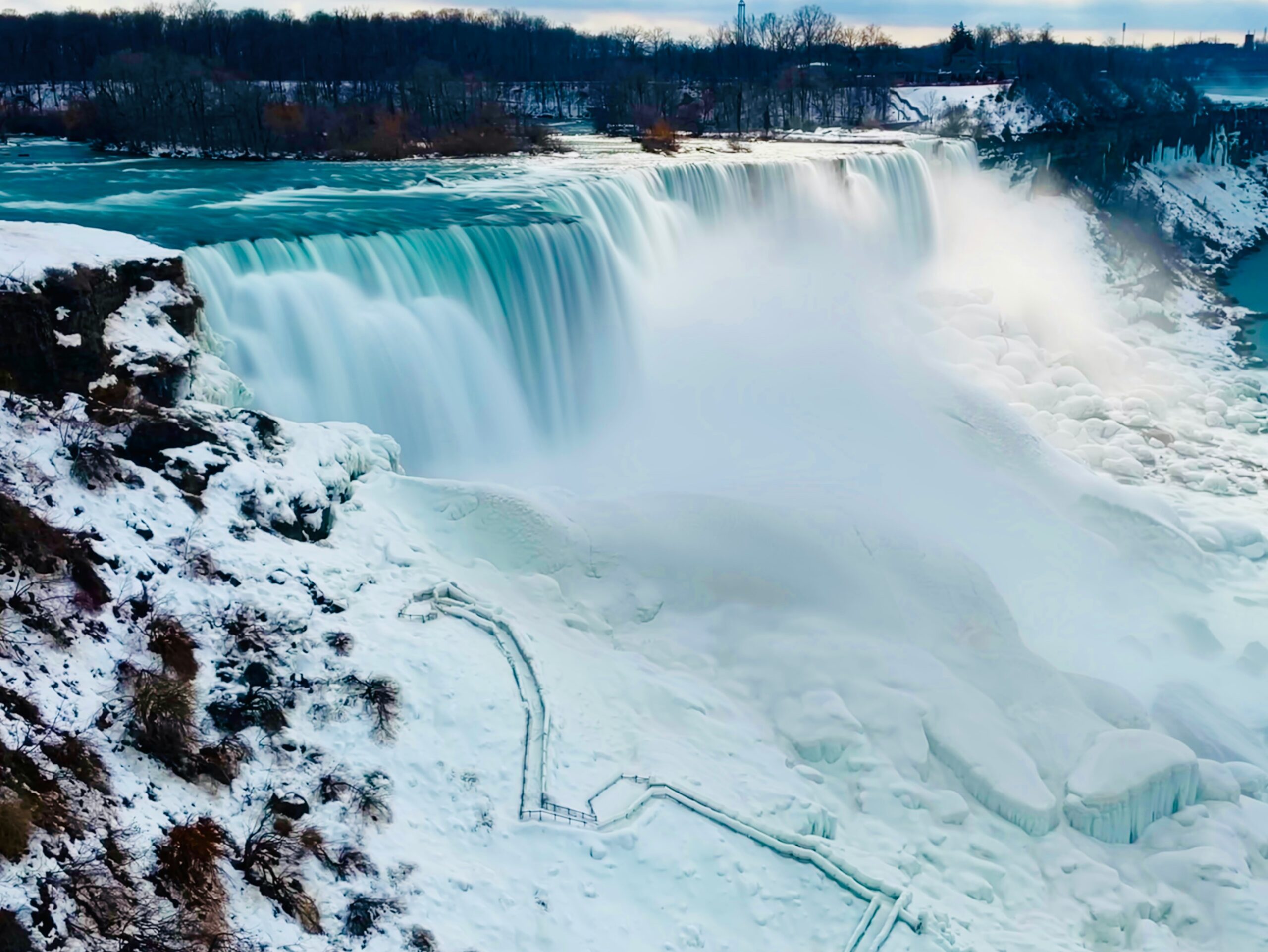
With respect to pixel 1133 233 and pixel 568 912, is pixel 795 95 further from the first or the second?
pixel 568 912

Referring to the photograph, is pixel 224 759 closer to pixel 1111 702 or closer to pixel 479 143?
pixel 1111 702

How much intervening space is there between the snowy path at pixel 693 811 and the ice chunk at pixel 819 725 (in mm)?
1469

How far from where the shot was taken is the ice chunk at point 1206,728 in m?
11.1

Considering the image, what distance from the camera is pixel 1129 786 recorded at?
31.9 ft

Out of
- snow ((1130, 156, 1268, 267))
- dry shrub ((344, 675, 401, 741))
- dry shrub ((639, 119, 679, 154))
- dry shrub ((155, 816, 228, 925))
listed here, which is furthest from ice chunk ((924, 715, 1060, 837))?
snow ((1130, 156, 1268, 267))

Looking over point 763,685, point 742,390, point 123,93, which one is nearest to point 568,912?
point 763,685

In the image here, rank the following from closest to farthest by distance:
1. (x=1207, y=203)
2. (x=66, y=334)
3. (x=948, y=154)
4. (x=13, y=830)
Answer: (x=13, y=830)
(x=66, y=334)
(x=948, y=154)
(x=1207, y=203)

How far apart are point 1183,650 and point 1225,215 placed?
149 feet

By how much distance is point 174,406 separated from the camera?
11242 millimetres

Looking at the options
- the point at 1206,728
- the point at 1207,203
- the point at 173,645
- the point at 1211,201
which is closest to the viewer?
the point at 173,645

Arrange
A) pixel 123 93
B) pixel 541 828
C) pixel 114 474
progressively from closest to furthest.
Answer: pixel 541 828 < pixel 114 474 < pixel 123 93

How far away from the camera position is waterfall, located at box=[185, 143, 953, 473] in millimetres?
15078

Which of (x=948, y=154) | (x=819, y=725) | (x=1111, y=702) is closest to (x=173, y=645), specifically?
(x=819, y=725)

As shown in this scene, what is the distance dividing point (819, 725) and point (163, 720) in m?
5.81
